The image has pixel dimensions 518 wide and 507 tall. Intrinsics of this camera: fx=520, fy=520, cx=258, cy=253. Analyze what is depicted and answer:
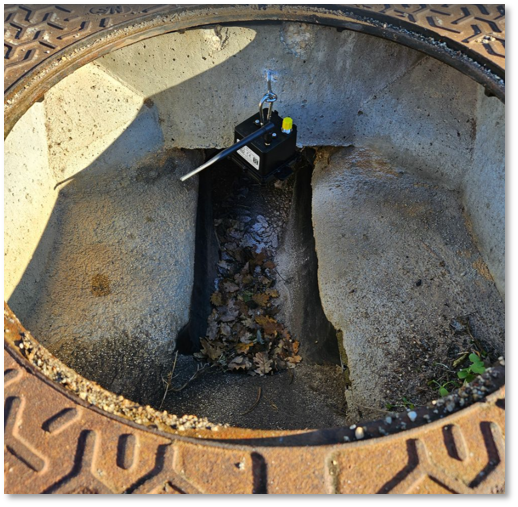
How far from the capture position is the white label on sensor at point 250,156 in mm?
2859

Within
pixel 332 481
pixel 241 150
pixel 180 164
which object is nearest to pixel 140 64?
pixel 180 164

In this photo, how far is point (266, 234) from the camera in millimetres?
4258

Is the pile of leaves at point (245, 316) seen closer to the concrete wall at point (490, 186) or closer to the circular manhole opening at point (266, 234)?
the circular manhole opening at point (266, 234)

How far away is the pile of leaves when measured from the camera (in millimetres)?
3391

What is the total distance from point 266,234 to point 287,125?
154 centimetres

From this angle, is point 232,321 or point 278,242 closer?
point 232,321

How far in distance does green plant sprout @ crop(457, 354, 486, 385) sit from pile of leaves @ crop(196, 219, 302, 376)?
3.58 feet

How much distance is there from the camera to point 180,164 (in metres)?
4.14

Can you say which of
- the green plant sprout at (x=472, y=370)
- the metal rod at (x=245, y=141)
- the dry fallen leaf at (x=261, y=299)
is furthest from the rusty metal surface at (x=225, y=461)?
the dry fallen leaf at (x=261, y=299)

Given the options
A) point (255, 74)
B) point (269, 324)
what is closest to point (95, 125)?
point (255, 74)

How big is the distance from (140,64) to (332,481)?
119 inches

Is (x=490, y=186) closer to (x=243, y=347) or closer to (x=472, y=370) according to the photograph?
(x=472, y=370)

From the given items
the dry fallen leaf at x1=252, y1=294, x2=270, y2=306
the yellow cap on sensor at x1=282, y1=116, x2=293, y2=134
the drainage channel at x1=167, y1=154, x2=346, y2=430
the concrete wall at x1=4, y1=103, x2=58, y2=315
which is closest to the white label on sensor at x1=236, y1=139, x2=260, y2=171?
the yellow cap on sensor at x1=282, y1=116, x2=293, y2=134
